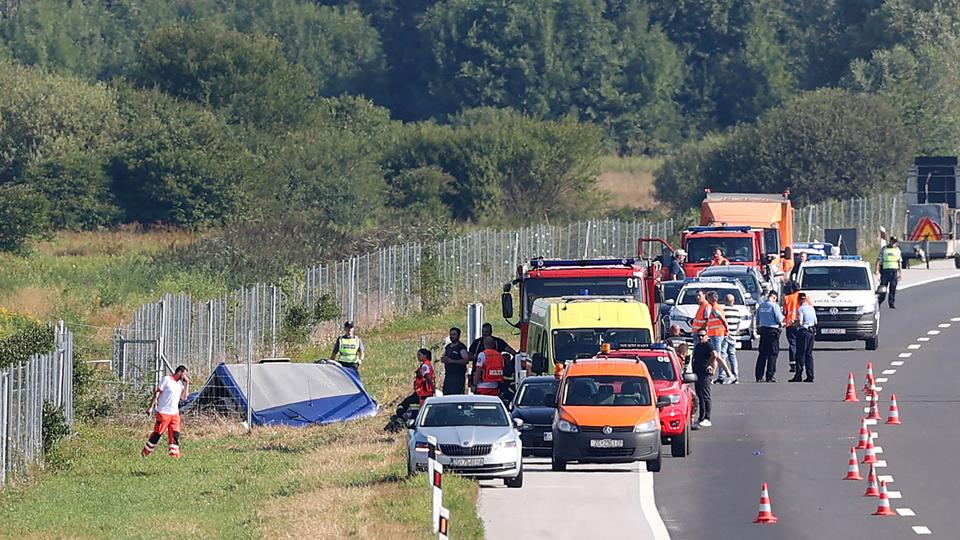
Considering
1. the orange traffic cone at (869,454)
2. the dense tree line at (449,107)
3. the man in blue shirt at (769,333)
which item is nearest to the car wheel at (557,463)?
the orange traffic cone at (869,454)

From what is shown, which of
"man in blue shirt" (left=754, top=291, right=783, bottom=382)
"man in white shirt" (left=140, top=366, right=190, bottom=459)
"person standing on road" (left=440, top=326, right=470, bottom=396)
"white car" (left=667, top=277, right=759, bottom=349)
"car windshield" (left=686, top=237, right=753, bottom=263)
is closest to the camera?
"man in white shirt" (left=140, top=366, right=190, bottom=459)

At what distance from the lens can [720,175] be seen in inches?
3701

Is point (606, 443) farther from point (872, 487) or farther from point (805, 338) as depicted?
point (805, 338)

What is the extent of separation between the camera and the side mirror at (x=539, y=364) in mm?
33750

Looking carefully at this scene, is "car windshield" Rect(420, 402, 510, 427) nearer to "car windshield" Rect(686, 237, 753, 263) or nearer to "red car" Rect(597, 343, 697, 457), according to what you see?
"red car" Rect(597, 343, 697, 457)

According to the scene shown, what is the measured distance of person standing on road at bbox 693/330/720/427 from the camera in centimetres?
3297

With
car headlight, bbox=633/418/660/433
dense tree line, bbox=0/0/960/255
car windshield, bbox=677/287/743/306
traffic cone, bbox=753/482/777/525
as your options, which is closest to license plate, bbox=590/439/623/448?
car headlight, bbox=633/418/660/433

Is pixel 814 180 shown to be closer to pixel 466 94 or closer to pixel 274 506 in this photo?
pixel 466 94

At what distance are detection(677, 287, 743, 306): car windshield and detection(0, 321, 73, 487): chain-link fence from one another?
14604mm

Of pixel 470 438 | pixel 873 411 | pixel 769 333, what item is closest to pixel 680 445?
pixel 470 438

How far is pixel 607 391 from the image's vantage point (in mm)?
28812

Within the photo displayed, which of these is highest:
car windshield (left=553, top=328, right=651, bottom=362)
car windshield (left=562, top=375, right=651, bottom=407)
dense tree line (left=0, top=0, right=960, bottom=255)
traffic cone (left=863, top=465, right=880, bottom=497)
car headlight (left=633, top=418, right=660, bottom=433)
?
dense tree line (left=0, top=0, right=960, bottom=255)

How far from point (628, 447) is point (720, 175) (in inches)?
2631

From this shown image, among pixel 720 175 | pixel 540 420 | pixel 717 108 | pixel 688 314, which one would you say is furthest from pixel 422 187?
pixel 540 420
